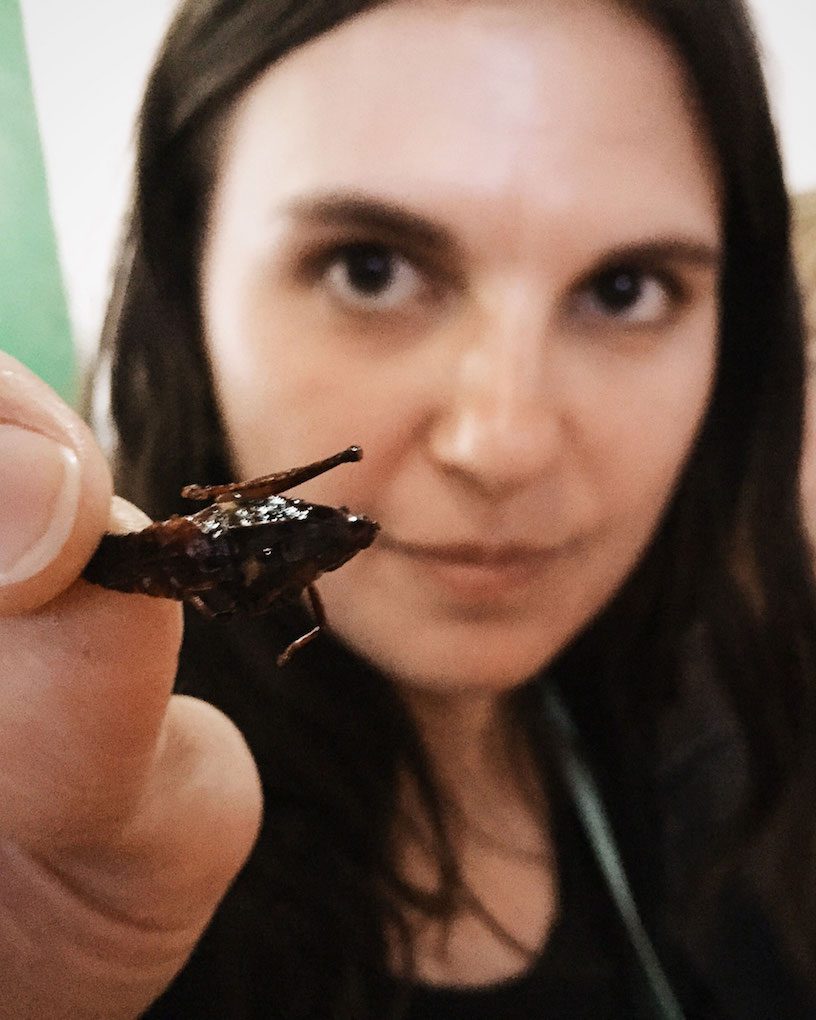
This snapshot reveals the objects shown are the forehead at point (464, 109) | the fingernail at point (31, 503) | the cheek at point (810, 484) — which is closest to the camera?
the fingernail at point (31, 503)

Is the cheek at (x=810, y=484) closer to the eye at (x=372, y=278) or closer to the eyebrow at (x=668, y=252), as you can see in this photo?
the eyebrow at (x=668, y=252)

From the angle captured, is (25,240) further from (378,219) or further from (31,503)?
(31,503)

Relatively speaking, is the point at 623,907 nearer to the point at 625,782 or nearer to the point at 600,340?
the point at 625,782

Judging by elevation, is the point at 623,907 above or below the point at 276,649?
below

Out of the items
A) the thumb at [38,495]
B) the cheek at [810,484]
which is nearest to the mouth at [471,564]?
the thumb at [38,495]

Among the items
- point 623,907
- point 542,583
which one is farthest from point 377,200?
point 623,907

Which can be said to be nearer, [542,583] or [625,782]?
[542,583]

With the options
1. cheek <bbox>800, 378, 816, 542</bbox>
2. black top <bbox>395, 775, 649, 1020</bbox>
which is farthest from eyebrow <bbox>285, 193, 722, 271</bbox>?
cheek <bbox>800, 378, 816, 542</bbox>
